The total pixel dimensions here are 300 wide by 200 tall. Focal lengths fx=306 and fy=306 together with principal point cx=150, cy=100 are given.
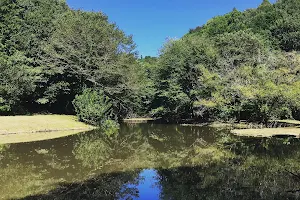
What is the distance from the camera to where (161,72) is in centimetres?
4103

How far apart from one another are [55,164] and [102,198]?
493 cm

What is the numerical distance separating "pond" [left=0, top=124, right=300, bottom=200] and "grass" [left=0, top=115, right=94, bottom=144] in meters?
4.87

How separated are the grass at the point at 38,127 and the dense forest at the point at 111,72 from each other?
2.20 m

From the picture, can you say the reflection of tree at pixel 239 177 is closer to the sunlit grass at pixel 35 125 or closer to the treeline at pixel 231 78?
the treeline at pixel 231 78

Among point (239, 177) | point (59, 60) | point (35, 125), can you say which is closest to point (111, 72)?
point (59, 60)

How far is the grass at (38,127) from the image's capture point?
22286 mm

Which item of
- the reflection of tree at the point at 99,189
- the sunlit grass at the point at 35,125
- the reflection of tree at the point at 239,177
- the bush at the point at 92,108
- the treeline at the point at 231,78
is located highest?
the treeline at the point at 231,78

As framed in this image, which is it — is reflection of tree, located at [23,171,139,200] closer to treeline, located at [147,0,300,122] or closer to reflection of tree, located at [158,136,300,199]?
reflection of tree, located at [158,136,300,199]

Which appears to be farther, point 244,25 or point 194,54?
point 244,25

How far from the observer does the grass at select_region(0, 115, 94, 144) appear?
2229 centimetres

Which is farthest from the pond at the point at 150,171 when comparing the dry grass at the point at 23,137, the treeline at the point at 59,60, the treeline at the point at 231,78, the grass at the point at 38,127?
Result: the treeline at the point at 59,60

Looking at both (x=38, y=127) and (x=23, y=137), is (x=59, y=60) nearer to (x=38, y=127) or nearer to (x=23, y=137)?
(x=38, y=127)

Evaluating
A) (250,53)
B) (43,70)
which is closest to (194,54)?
(250,53)

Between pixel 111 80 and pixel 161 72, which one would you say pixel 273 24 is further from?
pixel 111 80
